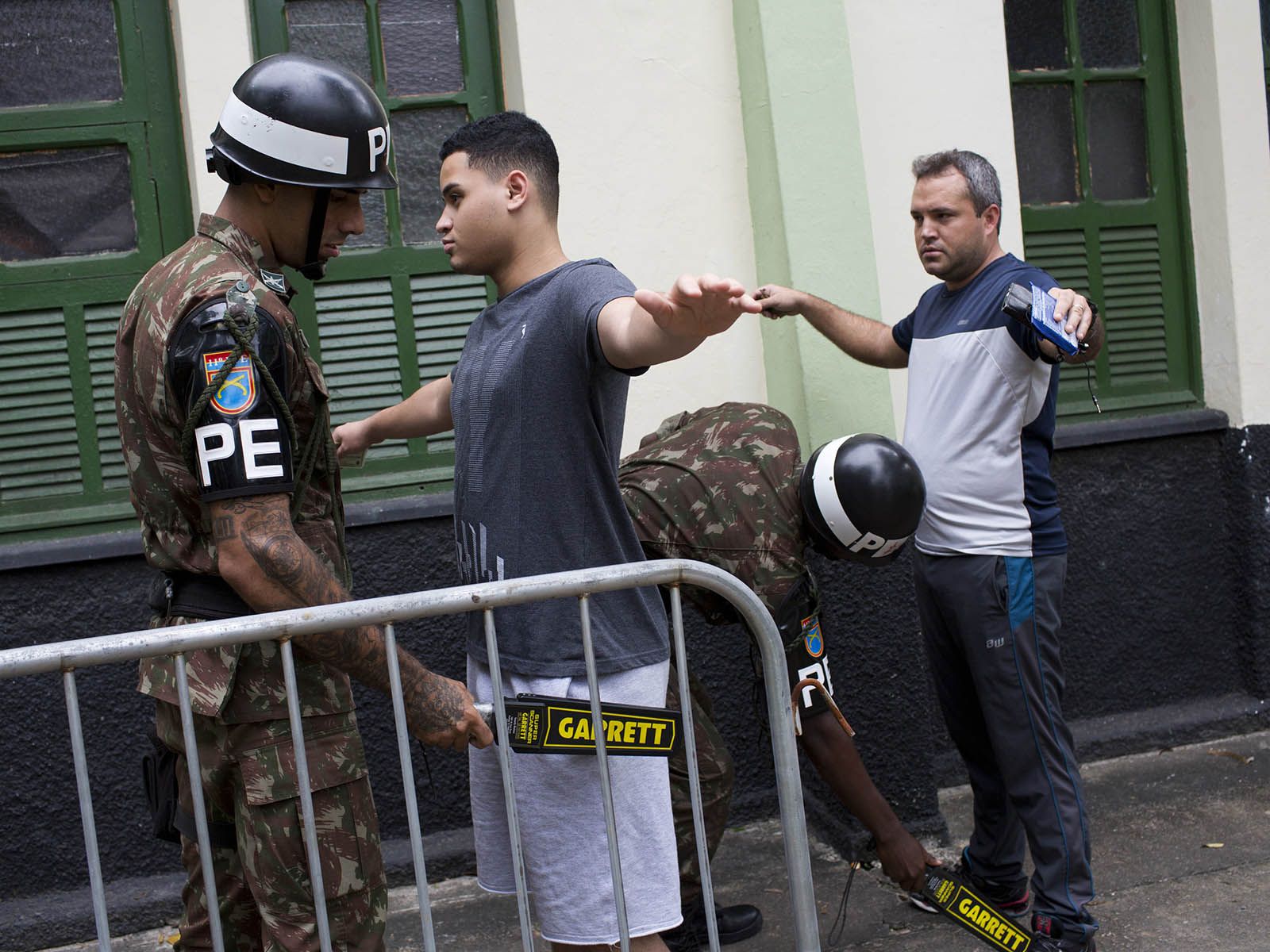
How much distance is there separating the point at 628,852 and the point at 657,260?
2.26 metres

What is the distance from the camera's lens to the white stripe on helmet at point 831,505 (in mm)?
3168

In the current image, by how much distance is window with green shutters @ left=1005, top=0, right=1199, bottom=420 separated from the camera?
16.2 ft

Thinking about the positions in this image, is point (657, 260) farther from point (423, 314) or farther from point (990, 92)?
point (990, 92)

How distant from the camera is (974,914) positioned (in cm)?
310

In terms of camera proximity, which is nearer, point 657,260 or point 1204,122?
point 657,260

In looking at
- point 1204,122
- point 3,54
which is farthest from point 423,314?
point 1204,122

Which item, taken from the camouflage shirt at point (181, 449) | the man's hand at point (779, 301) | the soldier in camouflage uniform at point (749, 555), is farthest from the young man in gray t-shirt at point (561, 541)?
the man's hand at point (779, 301)

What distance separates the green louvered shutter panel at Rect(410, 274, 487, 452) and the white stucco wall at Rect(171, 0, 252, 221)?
0.72 meters

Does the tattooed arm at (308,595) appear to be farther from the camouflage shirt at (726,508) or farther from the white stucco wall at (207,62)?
the white stucco wall at (207,62)

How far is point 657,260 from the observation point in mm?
4195

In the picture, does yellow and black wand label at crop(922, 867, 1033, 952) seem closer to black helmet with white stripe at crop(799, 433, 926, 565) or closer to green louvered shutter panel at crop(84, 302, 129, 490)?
black helmet with white stripe at crop(799, 433, 926, 565)

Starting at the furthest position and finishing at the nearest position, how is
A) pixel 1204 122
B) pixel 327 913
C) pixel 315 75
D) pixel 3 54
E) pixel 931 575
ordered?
pixel 1204 122
pixel 3 54
pixel 931 575
pixel 315 75
pixel 327 913

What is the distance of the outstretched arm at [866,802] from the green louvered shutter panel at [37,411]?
2419mm

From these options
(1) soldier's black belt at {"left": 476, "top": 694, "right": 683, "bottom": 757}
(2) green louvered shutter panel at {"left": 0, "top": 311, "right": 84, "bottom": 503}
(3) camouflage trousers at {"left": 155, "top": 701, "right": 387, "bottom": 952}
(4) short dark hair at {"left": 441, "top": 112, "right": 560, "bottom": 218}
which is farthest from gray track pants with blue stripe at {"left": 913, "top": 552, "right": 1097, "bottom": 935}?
(2) green louvered shutter panel at {"left": 0, "top": 311, "right": 84, "bottom": 503}
